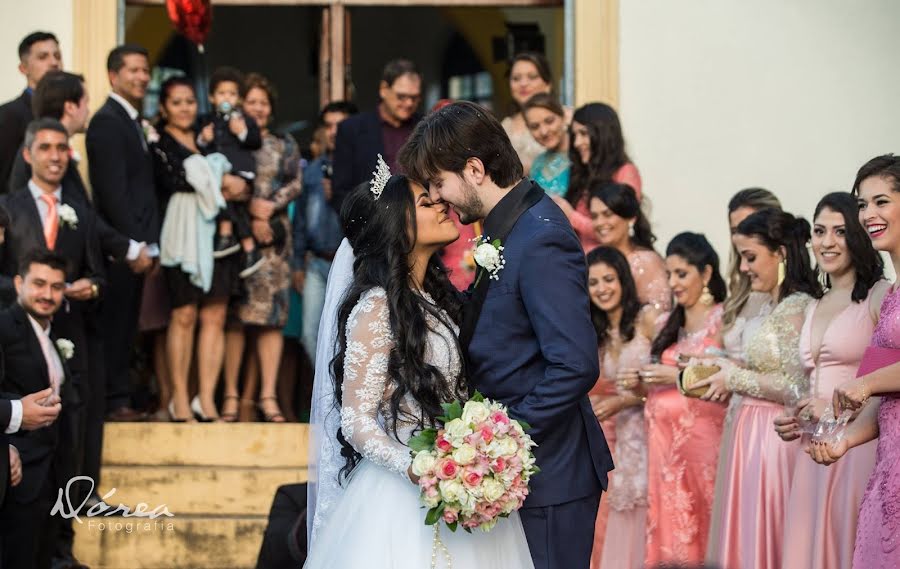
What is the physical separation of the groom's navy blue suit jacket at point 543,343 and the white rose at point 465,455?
0.23 m

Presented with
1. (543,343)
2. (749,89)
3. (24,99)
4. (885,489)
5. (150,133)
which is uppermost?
(749,89)

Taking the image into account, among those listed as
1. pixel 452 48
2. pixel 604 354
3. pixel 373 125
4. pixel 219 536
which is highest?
pixel 452 48

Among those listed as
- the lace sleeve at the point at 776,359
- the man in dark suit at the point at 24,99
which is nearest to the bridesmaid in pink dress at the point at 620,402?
the lace sleeve at the point at 776,359

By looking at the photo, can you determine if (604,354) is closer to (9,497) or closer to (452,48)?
(9,497)

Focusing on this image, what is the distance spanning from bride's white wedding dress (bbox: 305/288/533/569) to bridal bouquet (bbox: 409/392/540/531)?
247 mm

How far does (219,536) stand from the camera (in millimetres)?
8070

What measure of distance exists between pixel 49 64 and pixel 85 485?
262cm

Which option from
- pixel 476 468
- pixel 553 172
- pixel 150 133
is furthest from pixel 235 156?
pixel 476 468

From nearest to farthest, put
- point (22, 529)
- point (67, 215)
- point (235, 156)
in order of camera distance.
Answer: point (22, 529), point (67, 215), point (235, 156)

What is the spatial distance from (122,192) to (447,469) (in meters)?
4.62

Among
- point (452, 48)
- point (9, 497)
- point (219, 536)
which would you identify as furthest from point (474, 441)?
point (452, 48)

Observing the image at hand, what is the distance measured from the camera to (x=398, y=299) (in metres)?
5.03

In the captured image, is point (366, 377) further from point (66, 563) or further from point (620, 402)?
point (66, 563)
